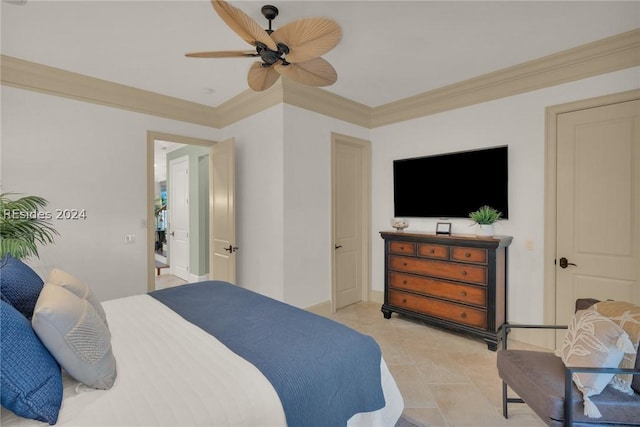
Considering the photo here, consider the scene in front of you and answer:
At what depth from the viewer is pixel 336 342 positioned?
146 centimetres

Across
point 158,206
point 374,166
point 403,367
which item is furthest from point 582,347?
point 158,206

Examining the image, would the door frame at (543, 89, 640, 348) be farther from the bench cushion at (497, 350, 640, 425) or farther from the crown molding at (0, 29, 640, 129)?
the bench cushion at (497, 350, 640, 425)

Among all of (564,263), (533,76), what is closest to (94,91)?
(533,76)

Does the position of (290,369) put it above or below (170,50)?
below

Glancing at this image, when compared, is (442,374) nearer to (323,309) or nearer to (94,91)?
(323,309)

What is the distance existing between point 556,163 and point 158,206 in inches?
351

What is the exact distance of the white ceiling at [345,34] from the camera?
2078 millimetres

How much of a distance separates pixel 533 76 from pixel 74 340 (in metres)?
3.93

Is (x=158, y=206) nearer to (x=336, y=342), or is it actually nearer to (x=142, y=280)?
(x=142, y=280)

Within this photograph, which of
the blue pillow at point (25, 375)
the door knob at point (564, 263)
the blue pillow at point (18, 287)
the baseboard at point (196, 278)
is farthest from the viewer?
the baseboard at point (196, 278)

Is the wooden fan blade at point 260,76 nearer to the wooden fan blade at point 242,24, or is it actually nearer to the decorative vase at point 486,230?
the wooden fan blade at point 242,24

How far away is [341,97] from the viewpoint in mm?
3744

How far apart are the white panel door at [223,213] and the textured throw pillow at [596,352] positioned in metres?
3.26

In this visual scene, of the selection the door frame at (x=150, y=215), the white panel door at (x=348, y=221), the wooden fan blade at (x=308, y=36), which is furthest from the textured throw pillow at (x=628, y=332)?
the door frame at (x=150, y=215)
